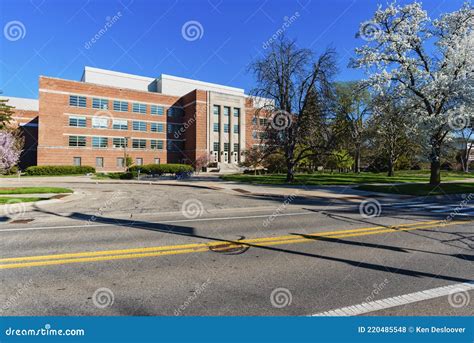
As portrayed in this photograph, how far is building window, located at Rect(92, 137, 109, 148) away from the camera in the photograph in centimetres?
4706

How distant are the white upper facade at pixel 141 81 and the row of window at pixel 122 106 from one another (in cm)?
751

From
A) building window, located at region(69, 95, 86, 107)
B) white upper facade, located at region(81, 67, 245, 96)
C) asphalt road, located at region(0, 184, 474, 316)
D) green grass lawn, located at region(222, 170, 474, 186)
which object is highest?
white upper facade, located at region(81, 67, 245, 96)

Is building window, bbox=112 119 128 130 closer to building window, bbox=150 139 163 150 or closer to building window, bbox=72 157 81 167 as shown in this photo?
building window, bbox=150 139 163 150

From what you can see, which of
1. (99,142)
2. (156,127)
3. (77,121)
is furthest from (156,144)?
(77,121)

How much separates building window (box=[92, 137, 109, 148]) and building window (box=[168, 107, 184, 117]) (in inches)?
548

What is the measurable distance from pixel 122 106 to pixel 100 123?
5.26m

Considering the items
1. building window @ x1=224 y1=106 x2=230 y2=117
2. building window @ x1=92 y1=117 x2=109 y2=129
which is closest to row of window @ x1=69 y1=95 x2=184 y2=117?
building window @ x1=92 y1=117 x2=109 y2=129

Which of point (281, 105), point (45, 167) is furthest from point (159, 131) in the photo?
point (281, 105)

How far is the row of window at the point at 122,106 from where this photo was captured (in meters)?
45.6

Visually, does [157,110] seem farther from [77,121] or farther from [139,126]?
[77,121]

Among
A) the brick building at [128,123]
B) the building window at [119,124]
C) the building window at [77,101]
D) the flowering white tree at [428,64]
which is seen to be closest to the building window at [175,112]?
the brick building at [128,123]

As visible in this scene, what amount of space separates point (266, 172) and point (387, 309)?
45.0 metres

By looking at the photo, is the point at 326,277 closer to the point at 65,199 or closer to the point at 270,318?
the point at 270,318

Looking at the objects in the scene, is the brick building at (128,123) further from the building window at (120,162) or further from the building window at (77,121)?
the building window at (120,162)
